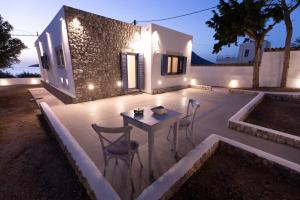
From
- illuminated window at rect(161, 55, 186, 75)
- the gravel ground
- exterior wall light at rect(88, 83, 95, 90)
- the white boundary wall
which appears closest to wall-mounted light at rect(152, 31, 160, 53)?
illuminated window at rect(161, 55, 186, 75)

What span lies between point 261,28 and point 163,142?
30.4 ft

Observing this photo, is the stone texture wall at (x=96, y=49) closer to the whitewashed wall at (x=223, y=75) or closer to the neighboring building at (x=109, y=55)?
the neighboring building at (x=109, y=55)

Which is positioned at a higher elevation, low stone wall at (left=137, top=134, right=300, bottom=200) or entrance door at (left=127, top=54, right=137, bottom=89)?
entrance door at (left=127, top=54, right=137, bottom=89)

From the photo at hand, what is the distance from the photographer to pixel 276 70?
8.47m

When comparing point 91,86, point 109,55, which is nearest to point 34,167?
point 91,86

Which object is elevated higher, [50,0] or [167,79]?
[50,0]

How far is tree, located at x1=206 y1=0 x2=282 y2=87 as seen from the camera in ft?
23.8

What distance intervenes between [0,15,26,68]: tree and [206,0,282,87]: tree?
15.5 meters

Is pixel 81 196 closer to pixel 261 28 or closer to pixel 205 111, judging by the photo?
pixel 205 111

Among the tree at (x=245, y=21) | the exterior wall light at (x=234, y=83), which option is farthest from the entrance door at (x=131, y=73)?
the exterior wall light at (x=234, y=83)

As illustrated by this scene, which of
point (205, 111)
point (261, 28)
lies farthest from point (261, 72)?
point (205, 111)

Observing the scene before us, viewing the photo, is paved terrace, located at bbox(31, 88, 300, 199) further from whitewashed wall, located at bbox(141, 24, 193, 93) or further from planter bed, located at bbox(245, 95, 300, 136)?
whitewashed wall, located at bbox(141, 24, 193, 93)

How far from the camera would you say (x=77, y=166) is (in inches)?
79.1

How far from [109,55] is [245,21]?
24.1 ft
